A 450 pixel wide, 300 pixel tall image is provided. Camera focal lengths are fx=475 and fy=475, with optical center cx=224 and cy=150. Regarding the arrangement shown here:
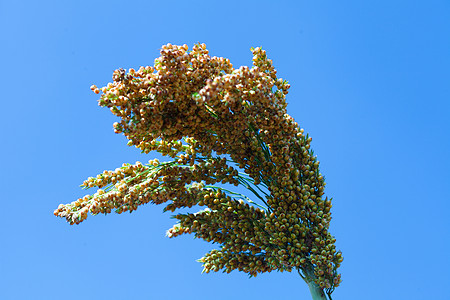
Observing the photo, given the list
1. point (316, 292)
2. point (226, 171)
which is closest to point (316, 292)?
point (316, 292)

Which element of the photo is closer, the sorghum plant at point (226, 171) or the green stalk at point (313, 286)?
the sorghum plant at point (226, 171)

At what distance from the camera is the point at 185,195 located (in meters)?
2.91

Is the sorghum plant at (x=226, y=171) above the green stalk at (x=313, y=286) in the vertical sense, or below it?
above

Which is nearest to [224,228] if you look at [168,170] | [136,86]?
[168,170]

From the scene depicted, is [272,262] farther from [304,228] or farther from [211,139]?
[211,139]

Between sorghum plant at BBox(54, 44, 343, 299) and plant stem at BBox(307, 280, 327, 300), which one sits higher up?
sorghum plant at BBox(54, 44, 343, 299)

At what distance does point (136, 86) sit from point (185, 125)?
341 millimetres

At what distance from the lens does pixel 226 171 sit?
9.62ft

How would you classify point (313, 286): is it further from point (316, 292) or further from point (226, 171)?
point (226, 171)

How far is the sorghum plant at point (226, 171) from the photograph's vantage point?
251cm

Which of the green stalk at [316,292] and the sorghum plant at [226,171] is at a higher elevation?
the sorghum plant at [226,171]

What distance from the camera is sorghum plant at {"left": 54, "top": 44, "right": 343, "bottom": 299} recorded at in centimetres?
251

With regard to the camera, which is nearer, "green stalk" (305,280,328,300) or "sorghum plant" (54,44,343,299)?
"sorghum plant" (54,44,343,299)

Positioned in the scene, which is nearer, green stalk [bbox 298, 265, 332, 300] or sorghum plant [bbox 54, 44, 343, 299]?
sorghum plant [bbox 54, 44, 343, 299]
